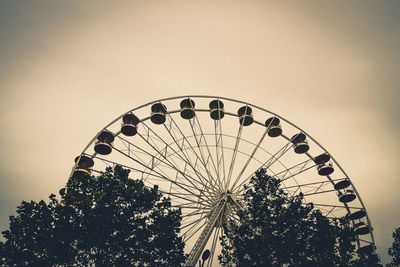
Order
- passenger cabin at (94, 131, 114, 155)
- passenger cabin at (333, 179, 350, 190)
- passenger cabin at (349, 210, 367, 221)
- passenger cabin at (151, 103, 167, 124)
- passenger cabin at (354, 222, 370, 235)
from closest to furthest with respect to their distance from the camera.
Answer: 1. passenger cabin at (94, 131, 114, 155)
2. passenger cabin at (151, 103, 167, 124)
3. passenger cabin at (333, 179, 350, 190)
4. passenger cabin at (349, 210, 367, 221)
5. passenger cabin at (354, 222, 370, 235)

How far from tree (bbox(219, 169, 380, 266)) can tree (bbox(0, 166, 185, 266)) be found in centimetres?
349

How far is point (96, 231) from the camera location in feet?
44.0

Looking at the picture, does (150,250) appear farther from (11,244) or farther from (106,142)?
(106,142)

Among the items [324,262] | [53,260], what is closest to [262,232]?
[324,262]

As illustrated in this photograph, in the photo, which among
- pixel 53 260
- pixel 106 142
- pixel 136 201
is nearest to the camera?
pixel 53 260

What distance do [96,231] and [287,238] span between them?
10.2m

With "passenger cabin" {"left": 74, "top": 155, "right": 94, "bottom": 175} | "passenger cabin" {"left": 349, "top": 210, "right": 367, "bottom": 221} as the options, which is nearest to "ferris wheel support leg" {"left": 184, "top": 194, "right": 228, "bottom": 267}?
"passenger cabin" {"left": 74, "top": 155, "right": 94, "bottom": 175}

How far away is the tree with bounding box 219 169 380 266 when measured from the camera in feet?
43.0

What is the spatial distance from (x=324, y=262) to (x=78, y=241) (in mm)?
13126

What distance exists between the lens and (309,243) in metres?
13.6

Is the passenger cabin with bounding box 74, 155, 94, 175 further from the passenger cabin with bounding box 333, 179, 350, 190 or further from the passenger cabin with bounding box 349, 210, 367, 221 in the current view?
the passenger cabin with bounding box 349, 210, 367, 221

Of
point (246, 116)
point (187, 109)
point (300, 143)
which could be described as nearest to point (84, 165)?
point (187, 109)

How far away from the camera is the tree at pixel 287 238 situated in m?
13.1

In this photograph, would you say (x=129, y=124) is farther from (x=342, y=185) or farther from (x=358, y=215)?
(x=358, y=215)
